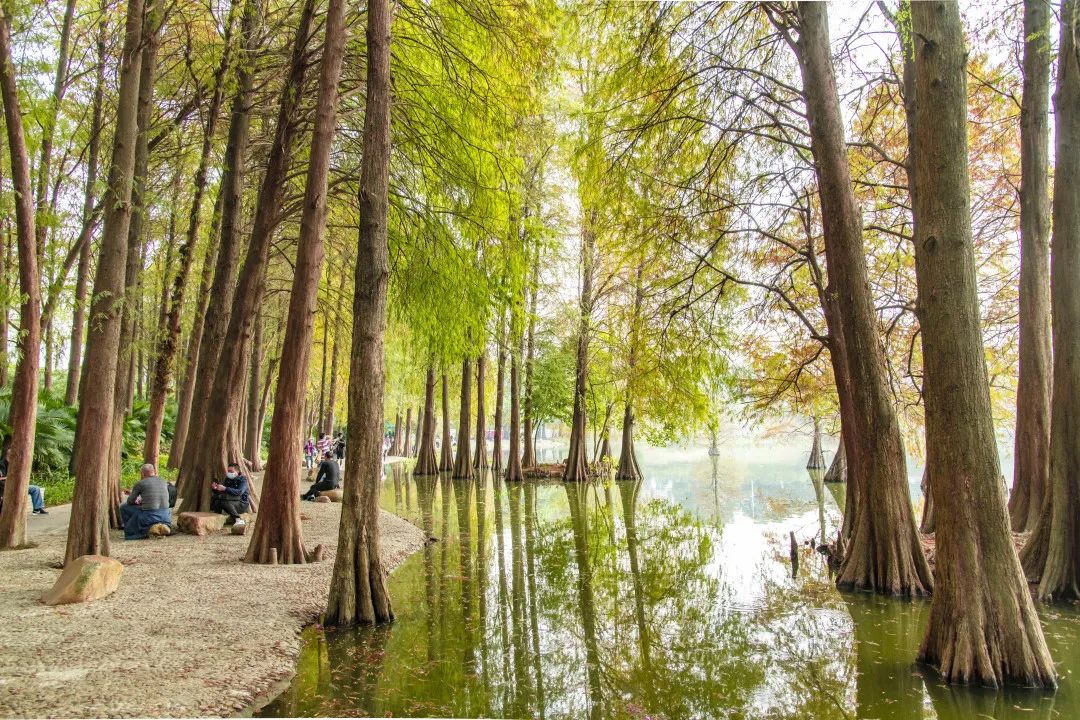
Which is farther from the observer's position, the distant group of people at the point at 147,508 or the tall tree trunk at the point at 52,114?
the tall tree trunk at the point at 52,114

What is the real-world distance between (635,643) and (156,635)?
13.5 ft

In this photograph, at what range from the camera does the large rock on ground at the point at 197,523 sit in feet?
32.6

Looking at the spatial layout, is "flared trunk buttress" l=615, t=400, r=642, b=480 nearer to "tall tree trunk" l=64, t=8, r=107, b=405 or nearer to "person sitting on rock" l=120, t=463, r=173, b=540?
"tall tree trunk" l=64, t=8, r=107, b=405

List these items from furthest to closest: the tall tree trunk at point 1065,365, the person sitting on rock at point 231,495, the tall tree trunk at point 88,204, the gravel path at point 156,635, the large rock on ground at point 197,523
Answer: the tall tree trunk at point 88,204 < the person sitting on rock at point 231,495 < the large rock on ground at point 197,523 < the tall tree trunk at point 1065,365 < the gravel path at point 156,635

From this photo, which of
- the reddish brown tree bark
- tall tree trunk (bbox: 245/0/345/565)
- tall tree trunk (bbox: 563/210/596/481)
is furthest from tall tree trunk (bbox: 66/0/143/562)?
tall tree trunk (bbox: 563/210/596/481)

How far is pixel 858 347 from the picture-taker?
8.11 m

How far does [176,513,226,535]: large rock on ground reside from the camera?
995cm

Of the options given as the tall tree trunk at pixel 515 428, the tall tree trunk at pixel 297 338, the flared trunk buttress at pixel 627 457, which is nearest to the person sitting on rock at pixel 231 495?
the tall tree trunk at pixel 297 338

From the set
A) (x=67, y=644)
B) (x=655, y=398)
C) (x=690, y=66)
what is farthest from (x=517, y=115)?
(x=67, y=644)

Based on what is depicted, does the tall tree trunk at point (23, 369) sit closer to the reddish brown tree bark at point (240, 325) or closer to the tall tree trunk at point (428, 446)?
the reddish brown tree bark at point (240, 325)

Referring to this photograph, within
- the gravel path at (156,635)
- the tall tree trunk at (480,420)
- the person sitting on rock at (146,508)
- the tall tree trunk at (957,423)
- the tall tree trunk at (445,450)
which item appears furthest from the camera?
the tall tree trunk at (445,450)

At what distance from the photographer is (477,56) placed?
32.1 feet

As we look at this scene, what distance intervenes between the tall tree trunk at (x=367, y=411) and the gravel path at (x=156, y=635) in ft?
2.09

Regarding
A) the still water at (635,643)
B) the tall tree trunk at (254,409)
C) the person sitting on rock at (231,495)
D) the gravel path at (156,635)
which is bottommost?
the still water at (635,643)
